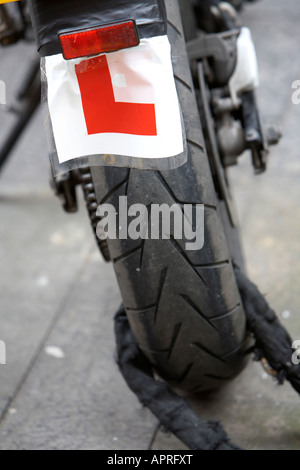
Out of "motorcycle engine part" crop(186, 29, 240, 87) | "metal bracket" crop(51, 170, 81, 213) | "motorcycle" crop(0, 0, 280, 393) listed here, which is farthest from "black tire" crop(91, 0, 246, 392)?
"metal bracket" crop(51, 170, 81, 213)

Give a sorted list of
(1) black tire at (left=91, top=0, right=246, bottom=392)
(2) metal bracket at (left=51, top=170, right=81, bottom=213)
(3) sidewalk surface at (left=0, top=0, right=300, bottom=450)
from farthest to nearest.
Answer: (2) metal bracket at (left=51, top=170, right=81, bottom=213) < (3) sidewalk surface at (left=0, top=0, right=300, bottom=450) < (1) black tire at (left=91, top=0, right=246, bottom=392)

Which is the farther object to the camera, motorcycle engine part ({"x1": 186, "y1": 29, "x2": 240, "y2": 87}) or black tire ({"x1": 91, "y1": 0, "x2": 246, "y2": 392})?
motorcycle engine part ({"x1": 186, "y1": 29, "x2": 240, "y2": 87})

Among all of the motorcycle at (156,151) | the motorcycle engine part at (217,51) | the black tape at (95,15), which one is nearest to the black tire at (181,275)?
the motorcycle at (156,151)

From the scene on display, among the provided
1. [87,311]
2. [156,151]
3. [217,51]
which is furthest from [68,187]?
[156,151]

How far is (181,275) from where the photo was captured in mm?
1363

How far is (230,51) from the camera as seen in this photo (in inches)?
68.4

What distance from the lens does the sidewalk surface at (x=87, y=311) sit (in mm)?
1639

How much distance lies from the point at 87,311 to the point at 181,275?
0.81m

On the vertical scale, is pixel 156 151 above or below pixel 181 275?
above

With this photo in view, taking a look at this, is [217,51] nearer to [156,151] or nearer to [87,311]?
[156,151]

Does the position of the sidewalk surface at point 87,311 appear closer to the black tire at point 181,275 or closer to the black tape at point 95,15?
the black tire at point 181,275

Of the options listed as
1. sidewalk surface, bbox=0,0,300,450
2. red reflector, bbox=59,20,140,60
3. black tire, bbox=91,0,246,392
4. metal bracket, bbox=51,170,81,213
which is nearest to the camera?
red reflector, bbox=59,20,140,60

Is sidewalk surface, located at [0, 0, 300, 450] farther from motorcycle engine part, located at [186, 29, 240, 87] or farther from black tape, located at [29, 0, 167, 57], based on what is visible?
black tape, located at [29, 0, 167, 57]

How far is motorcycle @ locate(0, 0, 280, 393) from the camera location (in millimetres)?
1166
